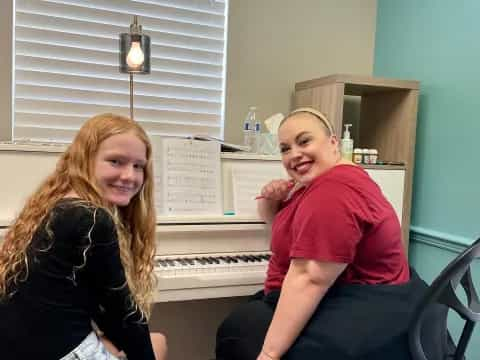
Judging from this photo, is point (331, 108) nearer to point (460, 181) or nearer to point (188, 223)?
point (460, 181)

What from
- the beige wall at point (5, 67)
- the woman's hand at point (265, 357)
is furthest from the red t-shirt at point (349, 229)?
the beige wall at point (5, 67)

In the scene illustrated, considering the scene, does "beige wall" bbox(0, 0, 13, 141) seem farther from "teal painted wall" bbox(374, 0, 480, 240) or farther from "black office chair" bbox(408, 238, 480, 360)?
"teal painted wall" bbox(374, 0, 480, 240)

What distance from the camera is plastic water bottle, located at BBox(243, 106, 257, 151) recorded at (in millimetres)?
2336

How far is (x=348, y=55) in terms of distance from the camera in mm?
2816

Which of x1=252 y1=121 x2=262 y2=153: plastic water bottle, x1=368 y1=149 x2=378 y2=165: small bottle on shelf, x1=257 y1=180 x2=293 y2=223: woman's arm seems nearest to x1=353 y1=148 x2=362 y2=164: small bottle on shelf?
x1=368 y1=149 x2=378 y2=165: small bottle on shelf

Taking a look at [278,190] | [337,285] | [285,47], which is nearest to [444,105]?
[285,47]

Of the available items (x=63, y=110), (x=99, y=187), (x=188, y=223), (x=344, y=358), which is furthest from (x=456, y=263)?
(x=63, y=110)

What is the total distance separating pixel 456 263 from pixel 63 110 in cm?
186

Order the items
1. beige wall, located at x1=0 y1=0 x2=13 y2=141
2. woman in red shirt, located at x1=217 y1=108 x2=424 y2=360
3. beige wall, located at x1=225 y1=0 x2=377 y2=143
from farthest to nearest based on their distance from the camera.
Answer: beige wall, located at x1=225 y1=0 x2=377 y2=143 < beige wall, located at x1=0 y1=0 x2=13 y2=141 < woman in red shirt, located at x1=217 y1=108 x2=424 y2=360

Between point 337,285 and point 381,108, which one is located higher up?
point 381,108

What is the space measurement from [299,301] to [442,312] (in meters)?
→ 0.43

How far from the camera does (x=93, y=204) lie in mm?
1112

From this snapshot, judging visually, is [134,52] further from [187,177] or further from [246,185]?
[246,185]

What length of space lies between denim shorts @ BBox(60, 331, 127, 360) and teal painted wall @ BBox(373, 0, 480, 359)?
166 cm
